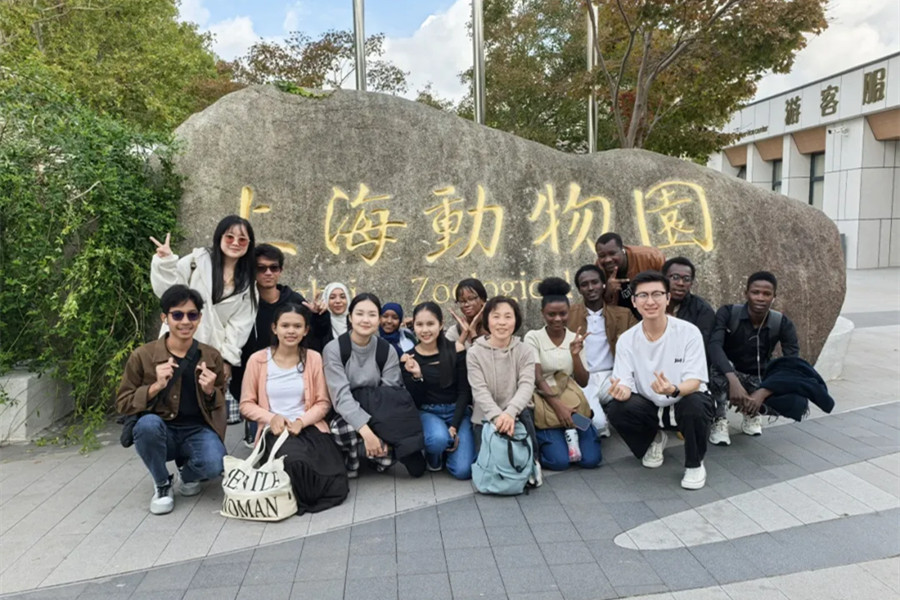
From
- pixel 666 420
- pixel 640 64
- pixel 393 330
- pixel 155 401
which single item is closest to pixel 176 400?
pixel 155 401

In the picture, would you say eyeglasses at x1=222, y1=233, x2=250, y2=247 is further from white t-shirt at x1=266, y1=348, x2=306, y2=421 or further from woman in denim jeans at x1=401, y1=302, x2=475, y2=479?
woman in denim jeans at x1=401, y1=302, x2=475, y2=479

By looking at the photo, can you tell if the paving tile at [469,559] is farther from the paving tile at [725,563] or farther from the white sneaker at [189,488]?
the white sneaker at [189,488]

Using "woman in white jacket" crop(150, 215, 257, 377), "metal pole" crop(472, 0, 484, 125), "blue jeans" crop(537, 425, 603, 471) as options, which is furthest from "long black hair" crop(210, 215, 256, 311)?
"metal pole" crop(472, 0, 484, 125)

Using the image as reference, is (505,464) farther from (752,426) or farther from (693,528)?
(752,426)

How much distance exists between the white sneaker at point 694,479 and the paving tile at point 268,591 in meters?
2.24

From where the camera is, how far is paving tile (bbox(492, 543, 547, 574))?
118 inches

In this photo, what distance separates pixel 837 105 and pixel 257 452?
18819mm

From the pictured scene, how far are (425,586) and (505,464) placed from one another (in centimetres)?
104

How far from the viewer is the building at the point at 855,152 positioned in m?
16.3

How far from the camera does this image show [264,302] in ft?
14.7

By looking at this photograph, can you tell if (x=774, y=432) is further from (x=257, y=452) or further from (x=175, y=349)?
(x=175, y=349)

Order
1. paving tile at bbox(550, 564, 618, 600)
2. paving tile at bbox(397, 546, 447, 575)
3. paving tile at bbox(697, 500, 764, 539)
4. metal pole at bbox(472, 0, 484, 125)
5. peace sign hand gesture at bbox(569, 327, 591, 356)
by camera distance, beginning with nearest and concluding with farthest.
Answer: paving tile at bbox(550, 564, 618, 600)
paving tile at bbox(397, 546, 447, 575)
paving tile at bbox(697, 500, 764, 539)
peace sign hand gesture at bbox(569, 327, 591, 356)
metal pole at bbox(472, 0, 484, 125)

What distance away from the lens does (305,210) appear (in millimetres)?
5734

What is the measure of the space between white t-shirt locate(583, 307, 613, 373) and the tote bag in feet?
7.08
